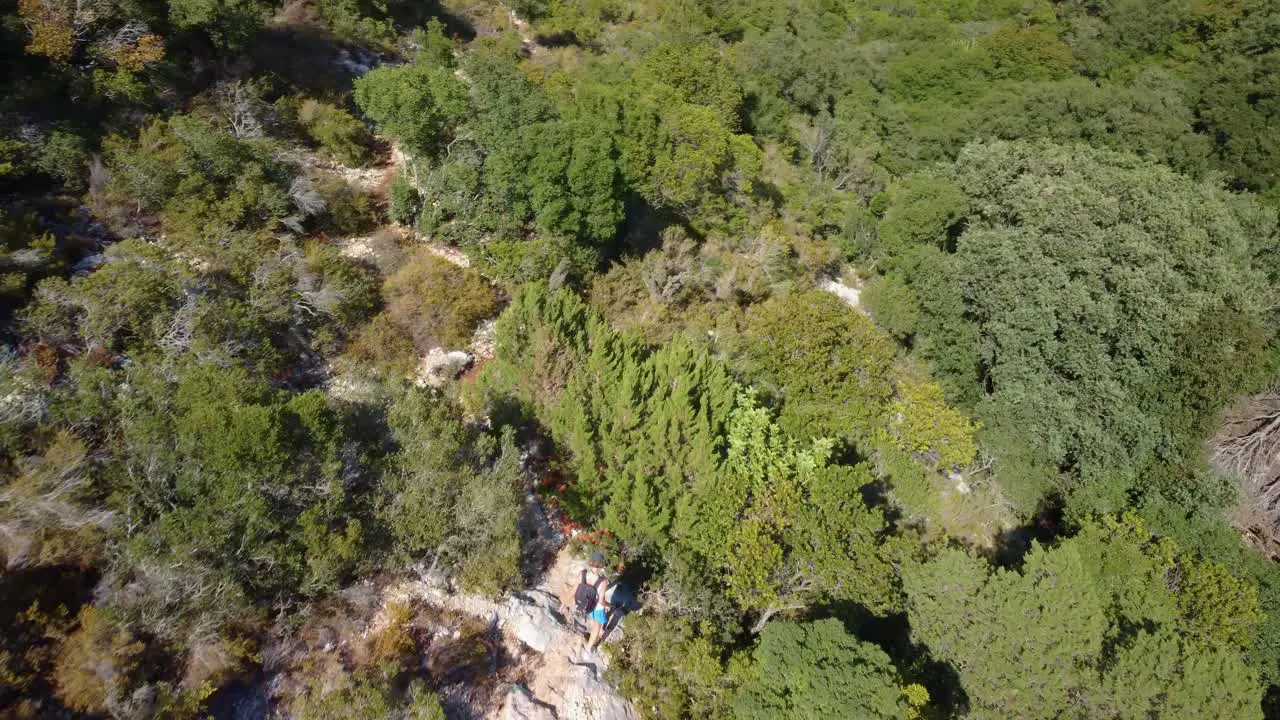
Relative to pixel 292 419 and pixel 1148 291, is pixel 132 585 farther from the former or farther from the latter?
pixel 1148 291

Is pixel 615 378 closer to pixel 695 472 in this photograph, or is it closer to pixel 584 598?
pixel 695 472

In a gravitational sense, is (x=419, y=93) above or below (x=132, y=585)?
above

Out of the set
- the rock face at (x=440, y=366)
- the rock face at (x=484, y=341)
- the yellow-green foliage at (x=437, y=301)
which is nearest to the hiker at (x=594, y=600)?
the rock face at (x=440, y=366)

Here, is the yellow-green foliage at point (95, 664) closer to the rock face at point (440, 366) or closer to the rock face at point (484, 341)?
the rock face at point (440, 366)

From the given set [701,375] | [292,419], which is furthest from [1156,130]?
[292,419]

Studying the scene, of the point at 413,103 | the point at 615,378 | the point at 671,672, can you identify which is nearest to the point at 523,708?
the point at 671,672

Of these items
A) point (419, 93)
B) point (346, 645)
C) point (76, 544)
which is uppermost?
point (419, 93)
